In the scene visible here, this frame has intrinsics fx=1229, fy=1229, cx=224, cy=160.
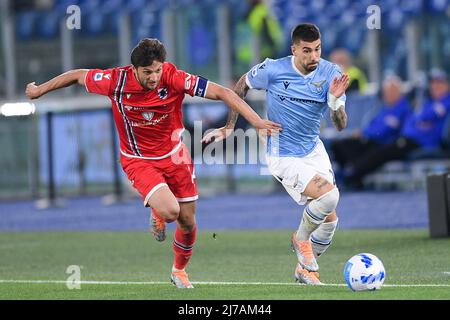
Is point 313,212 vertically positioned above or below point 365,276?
above

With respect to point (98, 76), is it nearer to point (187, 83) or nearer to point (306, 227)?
point (187, 83)

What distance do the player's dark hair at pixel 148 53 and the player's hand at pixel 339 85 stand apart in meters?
1.40

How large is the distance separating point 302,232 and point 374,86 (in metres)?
12.5

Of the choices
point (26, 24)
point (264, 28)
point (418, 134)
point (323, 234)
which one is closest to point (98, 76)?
point (323, 234)

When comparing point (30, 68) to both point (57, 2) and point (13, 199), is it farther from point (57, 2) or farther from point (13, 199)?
point (13, 199)

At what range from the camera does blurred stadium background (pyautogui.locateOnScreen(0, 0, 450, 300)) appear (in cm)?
2014

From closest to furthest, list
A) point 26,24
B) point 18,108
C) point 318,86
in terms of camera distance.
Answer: point 318,86
point 18,108
point 26,24

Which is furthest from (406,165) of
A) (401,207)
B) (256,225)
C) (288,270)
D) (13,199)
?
(288,270)

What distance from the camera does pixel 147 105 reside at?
32.2 feet

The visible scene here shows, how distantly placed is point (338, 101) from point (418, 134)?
1010cm

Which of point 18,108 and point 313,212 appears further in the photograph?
point 18,108

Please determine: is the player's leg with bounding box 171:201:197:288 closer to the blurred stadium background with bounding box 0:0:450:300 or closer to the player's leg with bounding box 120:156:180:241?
the player's leg with bounding box 120:156:180:241

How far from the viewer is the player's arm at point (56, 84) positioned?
32.0 ft
